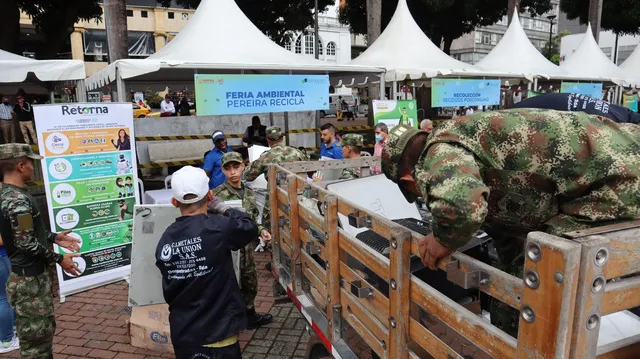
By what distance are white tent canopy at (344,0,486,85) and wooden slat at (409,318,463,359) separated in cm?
834

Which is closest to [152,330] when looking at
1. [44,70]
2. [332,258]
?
[332,258]

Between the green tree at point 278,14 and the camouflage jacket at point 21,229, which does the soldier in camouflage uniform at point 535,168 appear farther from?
the green tree at point 278,14

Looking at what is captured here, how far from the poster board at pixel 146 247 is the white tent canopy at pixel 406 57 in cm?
710

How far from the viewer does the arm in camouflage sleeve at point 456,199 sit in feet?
4.60

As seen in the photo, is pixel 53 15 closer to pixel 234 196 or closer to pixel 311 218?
pixel 234 196

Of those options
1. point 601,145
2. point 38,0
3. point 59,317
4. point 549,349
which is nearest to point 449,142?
point 601,145

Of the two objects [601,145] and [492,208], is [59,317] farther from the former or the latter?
[601,145]

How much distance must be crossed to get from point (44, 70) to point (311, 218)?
477 centimetres

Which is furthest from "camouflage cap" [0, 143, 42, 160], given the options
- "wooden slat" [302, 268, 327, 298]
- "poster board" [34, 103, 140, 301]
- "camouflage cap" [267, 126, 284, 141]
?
"camouflage cap" [267, 126, 284, 141]

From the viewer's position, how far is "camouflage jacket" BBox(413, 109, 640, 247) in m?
1.59

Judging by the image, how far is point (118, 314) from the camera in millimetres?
4633

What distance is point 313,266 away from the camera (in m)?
2.68

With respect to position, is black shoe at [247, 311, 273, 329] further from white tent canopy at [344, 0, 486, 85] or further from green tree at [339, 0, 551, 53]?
green tree at [339, 0, 551, 53]

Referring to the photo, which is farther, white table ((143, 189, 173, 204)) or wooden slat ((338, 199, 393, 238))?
white table ((143, 189, 173, 204))
